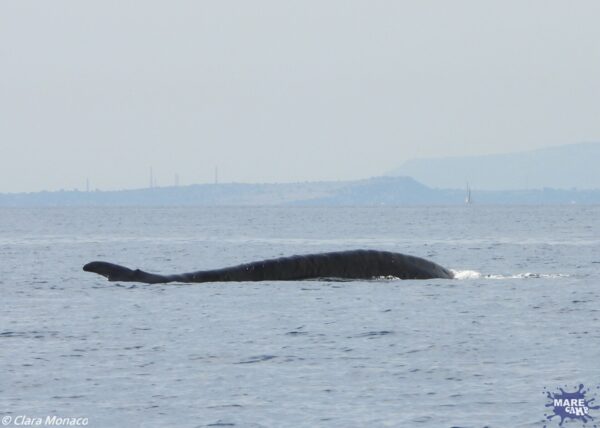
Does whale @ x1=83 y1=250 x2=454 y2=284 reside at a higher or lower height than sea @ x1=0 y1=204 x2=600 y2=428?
higher

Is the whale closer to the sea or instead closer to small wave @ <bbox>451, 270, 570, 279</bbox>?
the sea

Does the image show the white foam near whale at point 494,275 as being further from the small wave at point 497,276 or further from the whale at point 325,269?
the whale at point 325,269

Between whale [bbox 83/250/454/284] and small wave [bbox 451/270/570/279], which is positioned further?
small wave [bbox 451/270/570/279]

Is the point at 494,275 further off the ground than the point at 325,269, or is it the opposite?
the point at 325,269

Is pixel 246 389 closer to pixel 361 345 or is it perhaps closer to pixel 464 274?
pixel 361 345

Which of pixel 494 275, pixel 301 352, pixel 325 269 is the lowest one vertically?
pixel 301 352

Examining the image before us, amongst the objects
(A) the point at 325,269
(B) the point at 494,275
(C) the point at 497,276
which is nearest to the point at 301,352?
(A) the point at 325,269

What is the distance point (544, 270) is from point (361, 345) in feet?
87.0

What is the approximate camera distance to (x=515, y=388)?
73.9ft

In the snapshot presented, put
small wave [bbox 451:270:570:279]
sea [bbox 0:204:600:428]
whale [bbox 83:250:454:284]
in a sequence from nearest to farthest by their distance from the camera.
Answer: sea [bbox 0:204:600:428], whale [bbox 83:250:454:284], small wave [bbox 451:270:570:279]

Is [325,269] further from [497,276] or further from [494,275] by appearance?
[494,275]

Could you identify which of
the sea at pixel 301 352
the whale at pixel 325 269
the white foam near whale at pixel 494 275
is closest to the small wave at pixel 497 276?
the white foam near whale at pixel 494 275

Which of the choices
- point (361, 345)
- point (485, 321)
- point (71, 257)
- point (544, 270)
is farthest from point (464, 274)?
point (71, 257)

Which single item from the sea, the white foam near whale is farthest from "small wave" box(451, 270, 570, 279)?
Result: the sea
